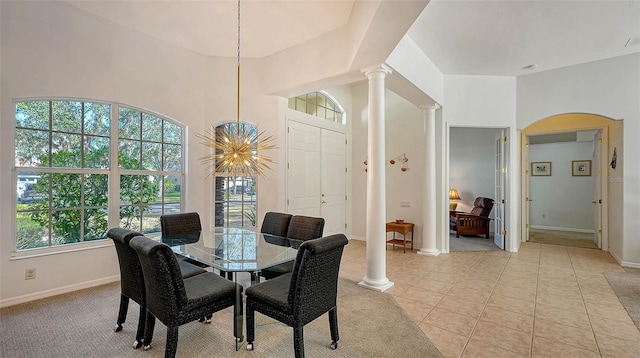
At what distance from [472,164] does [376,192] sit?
5206 millimetres

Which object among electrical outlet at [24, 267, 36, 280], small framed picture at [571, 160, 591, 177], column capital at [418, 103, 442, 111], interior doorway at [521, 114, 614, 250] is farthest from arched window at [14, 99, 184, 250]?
small framed picture at [571, 160, 591, 177]

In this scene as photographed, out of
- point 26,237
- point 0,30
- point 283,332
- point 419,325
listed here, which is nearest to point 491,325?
point 419,325

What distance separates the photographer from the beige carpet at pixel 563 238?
5.86 meters

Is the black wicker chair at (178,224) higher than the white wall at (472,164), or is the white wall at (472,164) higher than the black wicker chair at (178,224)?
the white wall at (472,164)

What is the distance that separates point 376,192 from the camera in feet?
11.4

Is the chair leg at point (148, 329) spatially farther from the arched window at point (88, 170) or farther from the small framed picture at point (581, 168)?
the small framed picture at point (581, 168)

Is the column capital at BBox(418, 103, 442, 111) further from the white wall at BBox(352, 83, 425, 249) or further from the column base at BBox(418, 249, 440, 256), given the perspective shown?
the column base at BBox(418, 249, 440, 256)

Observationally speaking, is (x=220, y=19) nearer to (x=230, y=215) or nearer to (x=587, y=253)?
(x=230, y=215)

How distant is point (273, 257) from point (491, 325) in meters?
2.07

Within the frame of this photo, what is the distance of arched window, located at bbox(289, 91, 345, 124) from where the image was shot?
17.4 feet

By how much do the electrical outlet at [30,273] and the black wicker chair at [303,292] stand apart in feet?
8.67

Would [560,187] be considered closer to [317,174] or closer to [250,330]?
[317,174]

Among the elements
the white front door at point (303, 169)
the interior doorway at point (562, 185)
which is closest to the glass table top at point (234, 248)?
the white front door at point (303, 169)

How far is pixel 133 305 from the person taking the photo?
117 inches
